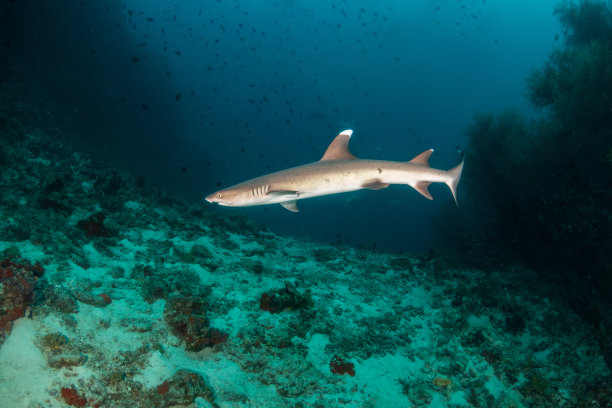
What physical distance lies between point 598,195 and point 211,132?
3792 inches

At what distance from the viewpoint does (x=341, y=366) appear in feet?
15.1

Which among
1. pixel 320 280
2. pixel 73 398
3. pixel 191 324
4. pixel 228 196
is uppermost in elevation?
pixel 228 196

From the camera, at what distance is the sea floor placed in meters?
3.59

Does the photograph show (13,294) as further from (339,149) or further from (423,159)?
(423,159)

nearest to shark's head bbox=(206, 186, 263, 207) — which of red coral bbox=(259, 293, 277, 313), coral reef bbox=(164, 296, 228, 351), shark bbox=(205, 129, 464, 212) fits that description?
shark bbox=(205, 129, 464, 212)

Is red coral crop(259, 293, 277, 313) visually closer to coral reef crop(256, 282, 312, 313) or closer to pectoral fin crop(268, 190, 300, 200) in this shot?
coral reef crop(256, 282, 312, 313)

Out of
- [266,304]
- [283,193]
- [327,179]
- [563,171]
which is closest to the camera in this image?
[283,193]

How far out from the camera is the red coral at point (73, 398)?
3086 mm

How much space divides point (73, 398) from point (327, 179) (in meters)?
4.53

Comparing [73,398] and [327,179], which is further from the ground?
[327,179]

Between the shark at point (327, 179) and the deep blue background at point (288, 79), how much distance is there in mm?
16908

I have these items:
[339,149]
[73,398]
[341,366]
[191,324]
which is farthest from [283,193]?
[73,398]

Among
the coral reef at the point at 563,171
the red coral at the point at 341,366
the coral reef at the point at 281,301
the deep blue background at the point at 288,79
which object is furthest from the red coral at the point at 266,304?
the deep blue background at the point at 288,79

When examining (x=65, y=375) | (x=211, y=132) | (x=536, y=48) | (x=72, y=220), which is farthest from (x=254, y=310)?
(x=536, y=48)
